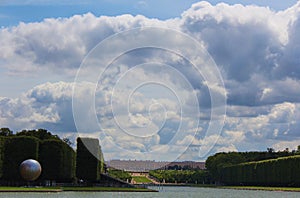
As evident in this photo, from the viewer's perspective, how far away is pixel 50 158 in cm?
9106

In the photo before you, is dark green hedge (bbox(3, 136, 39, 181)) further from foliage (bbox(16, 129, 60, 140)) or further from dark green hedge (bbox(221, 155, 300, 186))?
dark green hedge (bbox(221, 155, 300, 186))

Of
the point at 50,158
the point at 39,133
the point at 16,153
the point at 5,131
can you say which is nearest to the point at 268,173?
the point at 39,133

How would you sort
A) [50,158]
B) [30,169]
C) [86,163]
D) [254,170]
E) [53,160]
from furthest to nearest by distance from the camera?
[254,170] < [86,163] < [50,158] < [53,160] < [30,169]

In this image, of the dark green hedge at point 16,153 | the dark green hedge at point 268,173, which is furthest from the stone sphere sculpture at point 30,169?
the dark green hedge at point 268,173

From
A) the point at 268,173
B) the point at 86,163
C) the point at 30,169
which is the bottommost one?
the point at 30,169

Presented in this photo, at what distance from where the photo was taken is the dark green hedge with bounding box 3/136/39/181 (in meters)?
85.4

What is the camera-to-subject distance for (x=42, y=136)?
125 meters

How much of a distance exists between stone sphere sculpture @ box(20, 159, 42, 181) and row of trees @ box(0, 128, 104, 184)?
104 inches

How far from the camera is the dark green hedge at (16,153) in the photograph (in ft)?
280

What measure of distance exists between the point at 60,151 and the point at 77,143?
16.5 ft

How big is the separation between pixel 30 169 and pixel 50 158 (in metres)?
8.96

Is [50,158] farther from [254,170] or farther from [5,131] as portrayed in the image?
[254,170]

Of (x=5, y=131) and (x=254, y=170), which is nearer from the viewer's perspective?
(x=5, y=131)

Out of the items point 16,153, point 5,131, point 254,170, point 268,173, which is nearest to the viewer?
point 16,153
